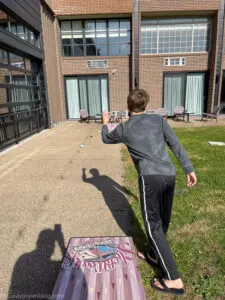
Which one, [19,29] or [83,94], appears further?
[83,94]

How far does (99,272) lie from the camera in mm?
2004

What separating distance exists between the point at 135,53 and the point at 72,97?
483 cm

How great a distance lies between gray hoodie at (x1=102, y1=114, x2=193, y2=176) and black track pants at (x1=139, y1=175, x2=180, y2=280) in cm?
8

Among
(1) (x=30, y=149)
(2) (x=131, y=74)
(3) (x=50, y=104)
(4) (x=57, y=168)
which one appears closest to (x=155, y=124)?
(4) (x=57, y=168)

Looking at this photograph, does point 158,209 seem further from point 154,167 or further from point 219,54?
point 219,54

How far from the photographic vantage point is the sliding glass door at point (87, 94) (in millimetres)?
15039

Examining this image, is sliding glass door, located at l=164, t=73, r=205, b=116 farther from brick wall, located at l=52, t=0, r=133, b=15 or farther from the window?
brick wall, located at l=52, t=0, r=133, b=15

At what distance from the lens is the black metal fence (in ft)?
24.5

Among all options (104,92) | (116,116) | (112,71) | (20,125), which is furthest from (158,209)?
(104,92)

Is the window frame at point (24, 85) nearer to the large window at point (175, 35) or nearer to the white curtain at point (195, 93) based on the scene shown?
the large window at point (175, 35)

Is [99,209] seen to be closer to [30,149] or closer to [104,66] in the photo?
[30,149]

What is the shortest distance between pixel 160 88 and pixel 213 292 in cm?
1411

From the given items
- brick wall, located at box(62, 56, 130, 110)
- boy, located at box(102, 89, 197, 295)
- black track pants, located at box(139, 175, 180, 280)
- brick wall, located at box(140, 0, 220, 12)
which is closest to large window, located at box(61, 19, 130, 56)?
brick wall, located at box(62, 56, 130, 110)

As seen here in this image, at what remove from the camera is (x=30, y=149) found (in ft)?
25.1
